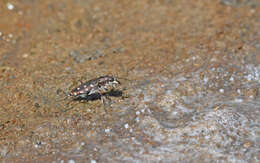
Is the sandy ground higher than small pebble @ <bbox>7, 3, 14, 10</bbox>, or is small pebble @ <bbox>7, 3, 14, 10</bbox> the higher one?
small pebble @ <bbox>7, 3, 14, 10</bbox>

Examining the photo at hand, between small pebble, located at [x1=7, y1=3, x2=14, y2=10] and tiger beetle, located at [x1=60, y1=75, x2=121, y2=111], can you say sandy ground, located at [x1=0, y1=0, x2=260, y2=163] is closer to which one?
small pebble, located at [x1=7, y1=3, x2=14, y2=10]

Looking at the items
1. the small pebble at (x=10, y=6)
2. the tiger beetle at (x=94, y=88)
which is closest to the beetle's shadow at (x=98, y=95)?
the tiger beetle at (x=94, y=88)

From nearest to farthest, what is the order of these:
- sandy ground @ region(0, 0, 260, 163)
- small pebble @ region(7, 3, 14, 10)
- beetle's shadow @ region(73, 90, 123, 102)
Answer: sandy ground @ region(0, 0, 260, 163) < beetle's shadow @ region(73, 90, 123, 102) < small pebble @ region(7, 3, 14, 10)

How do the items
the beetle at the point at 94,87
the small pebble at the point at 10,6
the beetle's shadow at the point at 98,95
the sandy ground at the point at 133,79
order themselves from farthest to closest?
the small pebble at the point at 10,6 → the beetle's shadow at the point at 98,95 → the beetle at the point at 94,87 → the sandy ground at the point at 133,79

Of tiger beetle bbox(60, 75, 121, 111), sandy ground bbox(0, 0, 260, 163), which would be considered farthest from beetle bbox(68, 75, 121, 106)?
sandy ground bbox(0, 0, 260, 163)

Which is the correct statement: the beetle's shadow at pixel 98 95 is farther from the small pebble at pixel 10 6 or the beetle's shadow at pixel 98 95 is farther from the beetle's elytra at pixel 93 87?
the small pebble at pixel 10 6

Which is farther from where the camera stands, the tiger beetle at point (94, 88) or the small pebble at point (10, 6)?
the small pebble at point (10, 6)

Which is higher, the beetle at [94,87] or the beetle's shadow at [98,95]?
the beetle at [94,87]

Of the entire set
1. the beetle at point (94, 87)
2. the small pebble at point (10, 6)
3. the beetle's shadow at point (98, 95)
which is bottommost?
the beetle's shadow at point (98, 95)
